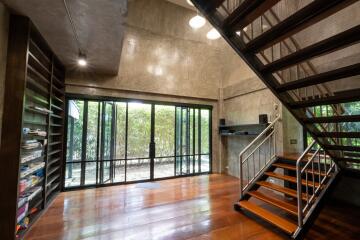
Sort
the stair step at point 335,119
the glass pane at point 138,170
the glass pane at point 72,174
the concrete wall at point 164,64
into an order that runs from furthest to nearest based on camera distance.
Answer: the glass pane at point 138,170, the concrete wall at point 164,64, the glass pane at point 72,174, the stair step at point 335,119

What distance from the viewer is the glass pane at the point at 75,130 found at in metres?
4.27

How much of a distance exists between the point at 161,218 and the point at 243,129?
11.7 feet

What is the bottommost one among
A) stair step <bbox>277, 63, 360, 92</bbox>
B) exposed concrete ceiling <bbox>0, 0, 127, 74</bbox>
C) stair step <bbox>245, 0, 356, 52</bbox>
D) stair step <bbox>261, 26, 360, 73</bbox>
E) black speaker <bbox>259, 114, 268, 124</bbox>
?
black speaker <bbox>259, 114, 268, 124</bbox>

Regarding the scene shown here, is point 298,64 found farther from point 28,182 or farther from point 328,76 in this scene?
point 28,182

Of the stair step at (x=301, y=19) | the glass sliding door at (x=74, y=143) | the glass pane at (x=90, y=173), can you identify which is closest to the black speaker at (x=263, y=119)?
the stair step at (x=301, y=19)

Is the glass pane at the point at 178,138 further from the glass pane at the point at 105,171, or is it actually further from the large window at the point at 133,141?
the glass pane at the point at 105,171

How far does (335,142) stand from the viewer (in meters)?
2.69

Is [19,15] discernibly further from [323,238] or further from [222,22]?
[323,238]

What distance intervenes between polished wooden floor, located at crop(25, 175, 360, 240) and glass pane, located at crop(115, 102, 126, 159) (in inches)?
39.9

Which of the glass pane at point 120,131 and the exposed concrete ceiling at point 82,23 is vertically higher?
the exposed concrete ceiling at point 82,23

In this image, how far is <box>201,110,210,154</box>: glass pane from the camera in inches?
230

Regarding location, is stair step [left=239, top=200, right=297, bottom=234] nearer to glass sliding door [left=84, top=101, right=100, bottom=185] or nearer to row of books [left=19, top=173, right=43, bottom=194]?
row of books [left=19, top=173, right=43, bottom=194]

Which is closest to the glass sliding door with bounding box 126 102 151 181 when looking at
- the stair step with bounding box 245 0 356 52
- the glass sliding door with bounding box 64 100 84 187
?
the glass sliding door with bounding box 64 100 84 187

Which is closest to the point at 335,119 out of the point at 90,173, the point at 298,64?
the point at 298,64
